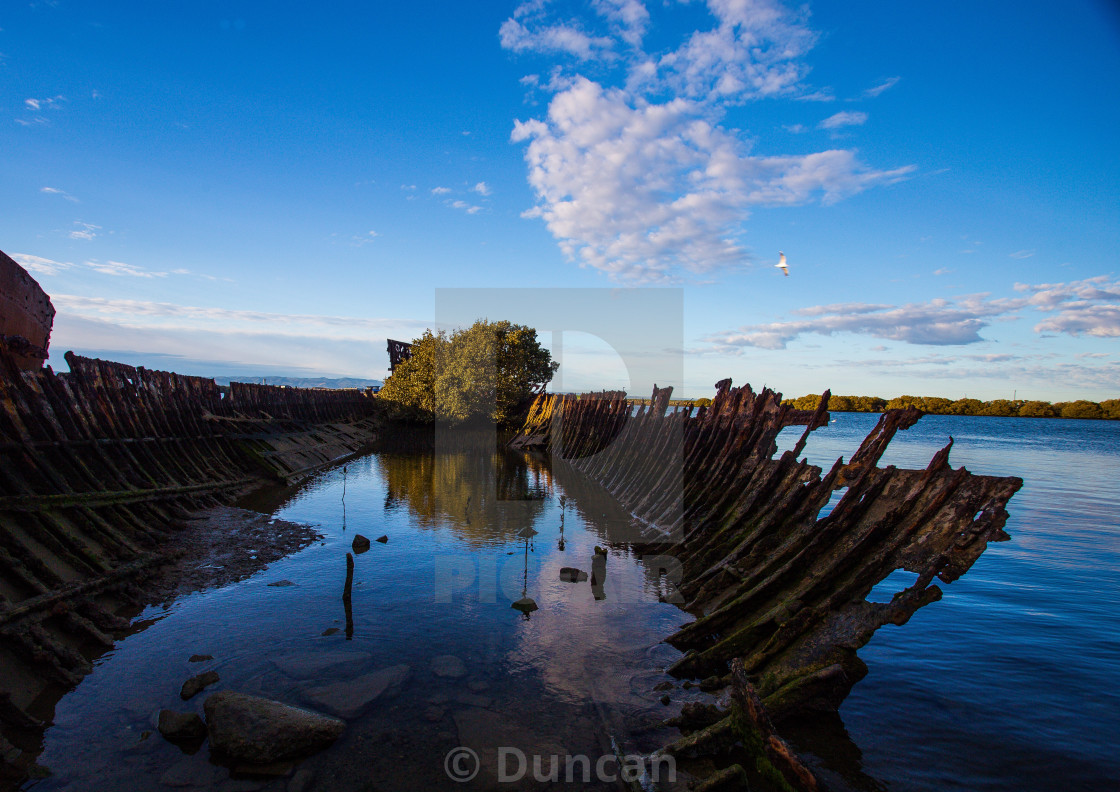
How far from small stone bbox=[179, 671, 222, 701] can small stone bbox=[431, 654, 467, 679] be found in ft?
8.44

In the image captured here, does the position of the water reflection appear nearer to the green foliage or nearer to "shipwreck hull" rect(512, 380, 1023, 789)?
"shipwreck hull" rect(512, 380, 1023, 789)

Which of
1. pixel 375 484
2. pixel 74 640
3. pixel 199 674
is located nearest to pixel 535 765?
pixel 199 674

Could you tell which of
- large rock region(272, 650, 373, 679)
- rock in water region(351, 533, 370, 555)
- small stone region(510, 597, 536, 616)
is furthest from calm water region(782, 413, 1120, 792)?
rock in water region(351, 533, 370, 555)

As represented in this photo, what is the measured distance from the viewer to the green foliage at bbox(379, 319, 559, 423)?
46.8 meters

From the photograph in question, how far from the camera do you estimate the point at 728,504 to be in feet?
37.3

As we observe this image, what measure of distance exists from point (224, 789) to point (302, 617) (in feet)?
13.1

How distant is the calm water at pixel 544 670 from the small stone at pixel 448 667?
3.9 inches

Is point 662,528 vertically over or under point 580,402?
under

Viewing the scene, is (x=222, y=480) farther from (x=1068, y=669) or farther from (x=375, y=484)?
(x=1068, y=669)

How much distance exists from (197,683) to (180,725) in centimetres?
101

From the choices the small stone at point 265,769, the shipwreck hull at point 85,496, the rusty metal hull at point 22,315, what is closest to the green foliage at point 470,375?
the shipwreck hull at point 85,496

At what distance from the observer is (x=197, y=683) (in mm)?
6496

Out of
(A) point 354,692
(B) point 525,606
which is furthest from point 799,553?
(A) point 354,692

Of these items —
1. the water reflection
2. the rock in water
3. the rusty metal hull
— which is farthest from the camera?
the water reflection
